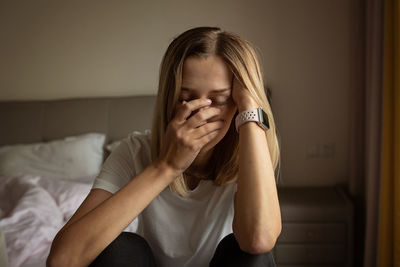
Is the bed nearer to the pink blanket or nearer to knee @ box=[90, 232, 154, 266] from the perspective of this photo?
the pink blanket

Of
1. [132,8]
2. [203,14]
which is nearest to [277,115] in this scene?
[203,14]

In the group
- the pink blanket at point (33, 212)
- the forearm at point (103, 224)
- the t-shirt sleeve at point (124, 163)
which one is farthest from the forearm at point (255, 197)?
the pink blanket at point (33, 212)

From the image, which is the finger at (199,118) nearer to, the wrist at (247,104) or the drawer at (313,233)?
the wrist at (247,104)

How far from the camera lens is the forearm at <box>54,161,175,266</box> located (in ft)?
2.94

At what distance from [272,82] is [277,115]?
23 centimetres

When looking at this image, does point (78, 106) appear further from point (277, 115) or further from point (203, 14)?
point (277, 115)

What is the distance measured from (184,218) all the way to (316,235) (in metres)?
1.25

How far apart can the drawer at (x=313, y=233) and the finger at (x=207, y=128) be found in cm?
132

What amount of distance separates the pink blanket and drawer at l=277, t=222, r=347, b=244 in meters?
1.18

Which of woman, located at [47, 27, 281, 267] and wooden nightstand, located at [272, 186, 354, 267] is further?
wooden nightstand, located at [272, 186, 354, 267]

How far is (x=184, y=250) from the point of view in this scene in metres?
1.17

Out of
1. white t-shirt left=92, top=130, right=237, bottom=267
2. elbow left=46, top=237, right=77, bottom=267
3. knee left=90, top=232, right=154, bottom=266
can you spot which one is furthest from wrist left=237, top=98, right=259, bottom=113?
elbow left=46, top=237, right=77, bottom=267

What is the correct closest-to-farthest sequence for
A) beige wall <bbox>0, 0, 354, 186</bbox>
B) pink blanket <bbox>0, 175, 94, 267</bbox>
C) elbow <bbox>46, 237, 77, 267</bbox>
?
elbow <bbox>46, 237, 77, 267</bbox>, pink blanket <bbox>0, 175, 94, 267</bbox>, beige wall <bbox>0, 0, 354, 186</bbox>

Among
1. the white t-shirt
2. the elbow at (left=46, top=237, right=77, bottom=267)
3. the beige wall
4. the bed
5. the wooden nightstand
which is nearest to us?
the elbow at (left=46, top=237, right=77, bottom=267)
